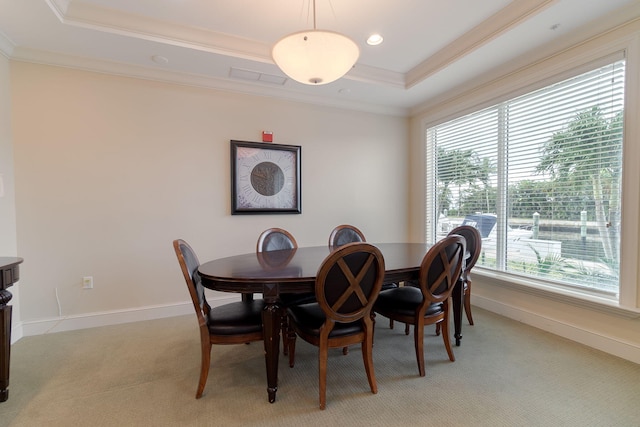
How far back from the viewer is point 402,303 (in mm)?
2062

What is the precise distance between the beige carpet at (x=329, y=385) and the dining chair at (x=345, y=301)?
0.24 metres

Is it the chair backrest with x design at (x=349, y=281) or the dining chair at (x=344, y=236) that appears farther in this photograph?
the dining chair at (x=344, y=236)

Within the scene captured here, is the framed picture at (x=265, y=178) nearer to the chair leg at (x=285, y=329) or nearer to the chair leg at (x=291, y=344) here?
the chair leg at (x=285, y=329)

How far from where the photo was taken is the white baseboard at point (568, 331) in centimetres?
215

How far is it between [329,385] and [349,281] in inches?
30.8

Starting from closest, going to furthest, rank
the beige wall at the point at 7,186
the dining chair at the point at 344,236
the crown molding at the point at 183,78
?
the beige wall at the point at 7,186, the crown molding at the point at 183,78, the dining chair at the point at 344,236

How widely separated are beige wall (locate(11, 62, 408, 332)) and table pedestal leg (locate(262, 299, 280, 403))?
1.84 m

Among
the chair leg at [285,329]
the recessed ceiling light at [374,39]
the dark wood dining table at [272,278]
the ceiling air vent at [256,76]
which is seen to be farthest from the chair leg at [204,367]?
the recessed ceiling light at [374,39]

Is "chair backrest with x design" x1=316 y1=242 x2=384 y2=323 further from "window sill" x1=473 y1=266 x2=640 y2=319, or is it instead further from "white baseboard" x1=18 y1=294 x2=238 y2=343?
"white baseboard" x1=18 y1=294 x2=238 y2=343

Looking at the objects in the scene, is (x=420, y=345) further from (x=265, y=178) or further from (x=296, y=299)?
(x=265, y=178)

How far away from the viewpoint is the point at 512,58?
9.29ft

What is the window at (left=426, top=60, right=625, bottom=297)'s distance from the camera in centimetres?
230

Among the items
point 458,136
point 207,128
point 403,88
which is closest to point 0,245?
point 207,128

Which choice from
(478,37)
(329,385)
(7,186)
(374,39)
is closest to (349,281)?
(329,385)
